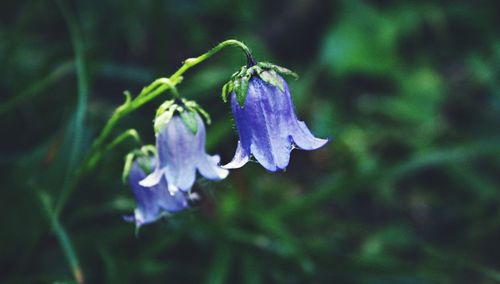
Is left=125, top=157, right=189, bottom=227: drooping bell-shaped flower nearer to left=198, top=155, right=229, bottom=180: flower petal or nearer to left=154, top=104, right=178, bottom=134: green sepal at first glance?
left=198, top=155, right=229, bottom=180: flower petal

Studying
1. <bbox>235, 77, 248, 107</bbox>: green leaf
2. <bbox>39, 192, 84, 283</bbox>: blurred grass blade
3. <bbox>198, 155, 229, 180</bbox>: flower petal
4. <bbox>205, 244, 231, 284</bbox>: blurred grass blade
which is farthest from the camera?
<bbox>205, 244, 231, 284</bbox>: blurred grass blade

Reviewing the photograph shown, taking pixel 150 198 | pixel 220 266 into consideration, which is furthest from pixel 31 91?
pixel 220 266

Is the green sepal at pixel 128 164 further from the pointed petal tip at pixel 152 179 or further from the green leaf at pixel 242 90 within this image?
the green leaf at pixel 242 90

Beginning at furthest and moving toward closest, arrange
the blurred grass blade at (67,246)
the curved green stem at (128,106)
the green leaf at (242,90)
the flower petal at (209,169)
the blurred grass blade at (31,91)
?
1. the blurred grass blade at (31,91)
2. the blurred grass blade at (67,246)
3. the flower petal at (209,169)
4. the curved green stem at (128,106)
5. the green leaf at (242,90)

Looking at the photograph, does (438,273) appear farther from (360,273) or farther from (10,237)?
(10,237)

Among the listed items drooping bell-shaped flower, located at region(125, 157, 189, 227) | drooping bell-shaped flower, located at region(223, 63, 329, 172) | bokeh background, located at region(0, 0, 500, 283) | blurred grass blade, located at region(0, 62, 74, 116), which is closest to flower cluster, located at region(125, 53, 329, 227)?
drooping bell-shaped flower, located at region(223, 63, 329, 172)

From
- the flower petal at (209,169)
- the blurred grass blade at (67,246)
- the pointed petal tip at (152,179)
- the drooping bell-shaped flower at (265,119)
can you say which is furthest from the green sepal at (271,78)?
the blurred grass blade at (67,246)

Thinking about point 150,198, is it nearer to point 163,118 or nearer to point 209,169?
point 209,169
